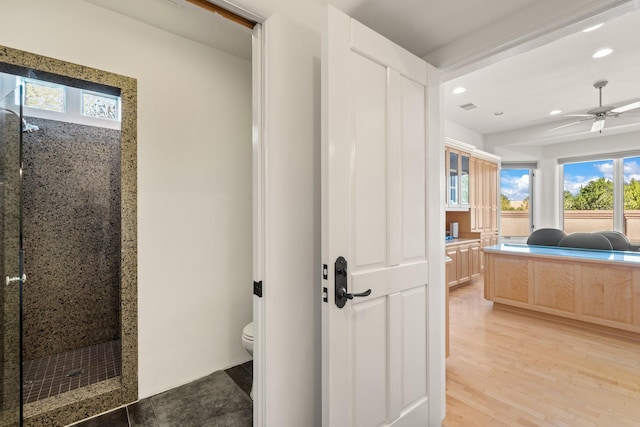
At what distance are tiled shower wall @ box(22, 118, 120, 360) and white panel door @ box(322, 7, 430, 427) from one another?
251 cm

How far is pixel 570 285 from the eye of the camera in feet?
11.2

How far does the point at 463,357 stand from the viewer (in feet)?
8.93

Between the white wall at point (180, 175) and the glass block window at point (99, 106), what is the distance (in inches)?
35.2

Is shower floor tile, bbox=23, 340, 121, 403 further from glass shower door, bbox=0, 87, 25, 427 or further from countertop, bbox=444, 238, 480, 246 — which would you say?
countertop, bbox=444, 238, 480, 246

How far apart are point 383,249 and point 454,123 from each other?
16.9 feet

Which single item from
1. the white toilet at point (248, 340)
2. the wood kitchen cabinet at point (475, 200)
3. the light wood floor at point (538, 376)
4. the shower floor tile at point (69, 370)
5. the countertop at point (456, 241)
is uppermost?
the wood kitchen cabinet at point (475, 200)

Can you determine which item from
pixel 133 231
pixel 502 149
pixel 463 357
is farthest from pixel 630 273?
pixel 133 231

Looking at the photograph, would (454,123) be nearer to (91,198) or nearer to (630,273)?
(630,273)

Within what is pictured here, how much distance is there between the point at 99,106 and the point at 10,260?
1718mm

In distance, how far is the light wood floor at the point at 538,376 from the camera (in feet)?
6.34

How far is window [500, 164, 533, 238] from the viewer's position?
6558 mm

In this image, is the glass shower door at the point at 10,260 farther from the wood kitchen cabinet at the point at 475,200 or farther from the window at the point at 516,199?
the window at the point at 516,199

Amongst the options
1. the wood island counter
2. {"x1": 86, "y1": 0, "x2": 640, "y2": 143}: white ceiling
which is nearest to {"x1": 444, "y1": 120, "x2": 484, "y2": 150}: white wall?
{"x1": 86, "y1": 0, "x2": 640, "y2": 143}: white ceiling

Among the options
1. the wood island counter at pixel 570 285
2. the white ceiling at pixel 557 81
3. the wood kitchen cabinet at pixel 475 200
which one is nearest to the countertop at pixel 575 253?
the wood island counter at pixel 570 285
